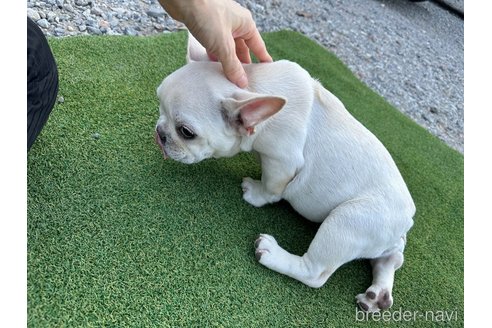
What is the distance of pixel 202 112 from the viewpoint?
180 centimetres

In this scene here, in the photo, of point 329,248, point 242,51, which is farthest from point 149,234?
point 242,51

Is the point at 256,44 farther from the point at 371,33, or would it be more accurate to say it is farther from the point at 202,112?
the point at 371,33

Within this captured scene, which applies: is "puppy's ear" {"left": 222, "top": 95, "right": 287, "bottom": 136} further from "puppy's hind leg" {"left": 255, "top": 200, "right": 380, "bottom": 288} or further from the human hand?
"puppy's hind leg" {"left": 255, "top": 200, "right": 380, "bottom": 288}

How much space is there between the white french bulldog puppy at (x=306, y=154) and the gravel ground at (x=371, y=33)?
139cm

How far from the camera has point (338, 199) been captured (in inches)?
80.1

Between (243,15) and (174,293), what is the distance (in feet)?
4.22

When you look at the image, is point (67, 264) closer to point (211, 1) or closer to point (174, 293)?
point (174, 293)

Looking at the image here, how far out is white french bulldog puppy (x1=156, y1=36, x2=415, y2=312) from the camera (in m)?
1.83

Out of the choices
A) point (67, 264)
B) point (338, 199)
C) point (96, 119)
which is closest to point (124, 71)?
point (96, 119)

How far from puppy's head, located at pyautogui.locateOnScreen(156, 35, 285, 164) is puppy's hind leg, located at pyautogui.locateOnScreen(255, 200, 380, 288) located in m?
0.56

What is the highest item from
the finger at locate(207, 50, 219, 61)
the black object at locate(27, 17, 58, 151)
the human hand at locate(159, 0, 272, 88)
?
the human hand at locate(159, 0, 272, 88)

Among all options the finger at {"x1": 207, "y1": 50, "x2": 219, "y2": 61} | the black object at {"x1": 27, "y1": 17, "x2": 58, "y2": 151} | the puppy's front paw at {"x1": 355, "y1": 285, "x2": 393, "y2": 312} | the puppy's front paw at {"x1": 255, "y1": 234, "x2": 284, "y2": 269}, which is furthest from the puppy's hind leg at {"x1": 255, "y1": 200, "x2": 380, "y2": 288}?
the black object at {"x1": 27, "y1": 17, "x2": 58, "y2": 151}

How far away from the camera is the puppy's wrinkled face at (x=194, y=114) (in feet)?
5.88

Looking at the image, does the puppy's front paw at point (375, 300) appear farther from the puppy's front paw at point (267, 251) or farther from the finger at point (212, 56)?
the finger at point (212, 56)
